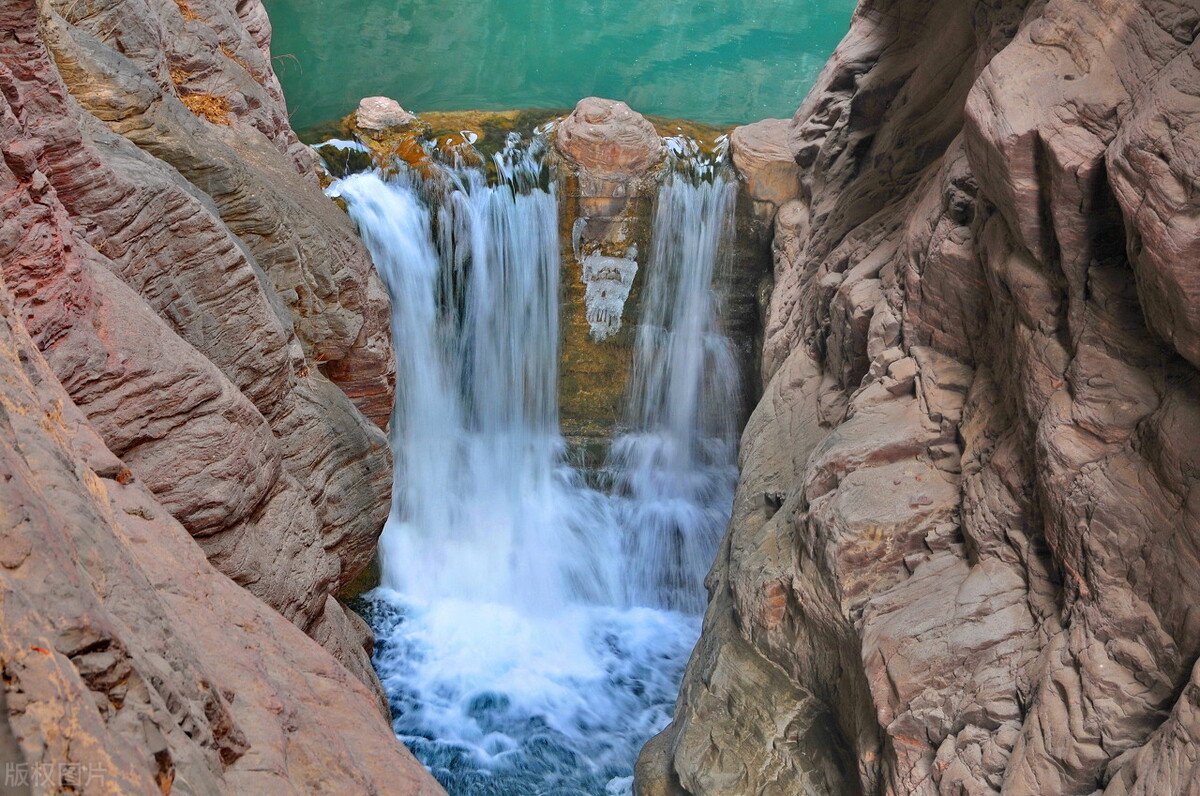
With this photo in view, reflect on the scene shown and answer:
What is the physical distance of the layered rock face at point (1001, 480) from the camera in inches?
133

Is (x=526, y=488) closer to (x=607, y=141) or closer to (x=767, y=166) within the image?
(x=607, y=141)

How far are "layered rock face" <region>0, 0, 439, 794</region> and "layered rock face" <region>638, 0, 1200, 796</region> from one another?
2.49 meters

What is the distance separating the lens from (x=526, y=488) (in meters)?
10.7

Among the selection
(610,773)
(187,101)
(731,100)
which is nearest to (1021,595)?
(610,773)

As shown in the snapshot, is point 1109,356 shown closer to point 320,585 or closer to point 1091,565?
point 1091,565

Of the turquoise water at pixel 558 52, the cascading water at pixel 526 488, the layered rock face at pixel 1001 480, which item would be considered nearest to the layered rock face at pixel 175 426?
the cascading water at pixel 526 488

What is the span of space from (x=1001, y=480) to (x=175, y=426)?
3.96 metres

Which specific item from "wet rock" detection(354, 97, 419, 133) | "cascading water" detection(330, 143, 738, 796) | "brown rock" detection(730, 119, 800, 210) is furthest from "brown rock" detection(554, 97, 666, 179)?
"wet rock" detection(354, 97, 419, 133)

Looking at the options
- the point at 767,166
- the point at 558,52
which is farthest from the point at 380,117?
the point at 558,52

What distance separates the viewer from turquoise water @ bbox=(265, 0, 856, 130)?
16.1 m

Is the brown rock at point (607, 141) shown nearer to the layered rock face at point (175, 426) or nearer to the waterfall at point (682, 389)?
the waterfall at point (682, 389)

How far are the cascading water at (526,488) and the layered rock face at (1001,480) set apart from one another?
1847 millimetres

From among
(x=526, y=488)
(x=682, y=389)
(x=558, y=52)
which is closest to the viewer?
(x=526, y=488)

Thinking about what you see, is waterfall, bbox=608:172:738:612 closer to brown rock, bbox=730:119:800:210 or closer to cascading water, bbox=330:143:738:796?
cascading water, bbox=330:143:738:796
